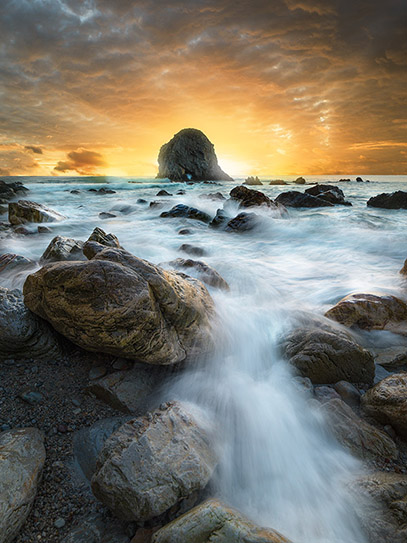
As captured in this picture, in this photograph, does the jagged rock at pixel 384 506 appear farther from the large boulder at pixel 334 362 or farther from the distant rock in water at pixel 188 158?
the distant rock in water at pixel 188 158

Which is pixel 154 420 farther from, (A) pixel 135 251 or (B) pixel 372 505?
(A) pixel 135 251

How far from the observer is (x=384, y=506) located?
1.67 meters

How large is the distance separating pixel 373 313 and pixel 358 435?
6.23 ft

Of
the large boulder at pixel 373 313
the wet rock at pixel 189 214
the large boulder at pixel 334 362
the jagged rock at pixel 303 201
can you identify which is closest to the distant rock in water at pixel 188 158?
the jagged rock at pixel 303 201

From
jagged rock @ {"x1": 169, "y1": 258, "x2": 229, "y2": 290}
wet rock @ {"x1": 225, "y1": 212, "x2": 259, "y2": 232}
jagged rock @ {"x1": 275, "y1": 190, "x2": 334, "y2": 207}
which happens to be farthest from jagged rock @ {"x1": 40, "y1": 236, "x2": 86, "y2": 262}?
jagged rock @ {"x1": 275, "y1": 190, "x2": 334, "y2": 207}

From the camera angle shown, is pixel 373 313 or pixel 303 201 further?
pixel 303 201

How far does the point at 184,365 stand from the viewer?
2803 mm

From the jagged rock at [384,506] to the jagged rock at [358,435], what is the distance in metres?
0.20

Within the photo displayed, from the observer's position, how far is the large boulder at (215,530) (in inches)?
53.5

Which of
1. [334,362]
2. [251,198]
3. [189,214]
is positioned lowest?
[334,362]

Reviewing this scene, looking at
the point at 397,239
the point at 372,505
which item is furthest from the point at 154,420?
the point at 397,239

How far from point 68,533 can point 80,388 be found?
106cm

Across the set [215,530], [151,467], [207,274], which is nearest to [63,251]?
[207,274]

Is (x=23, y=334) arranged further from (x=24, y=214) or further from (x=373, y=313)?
(x=24, y=214)
